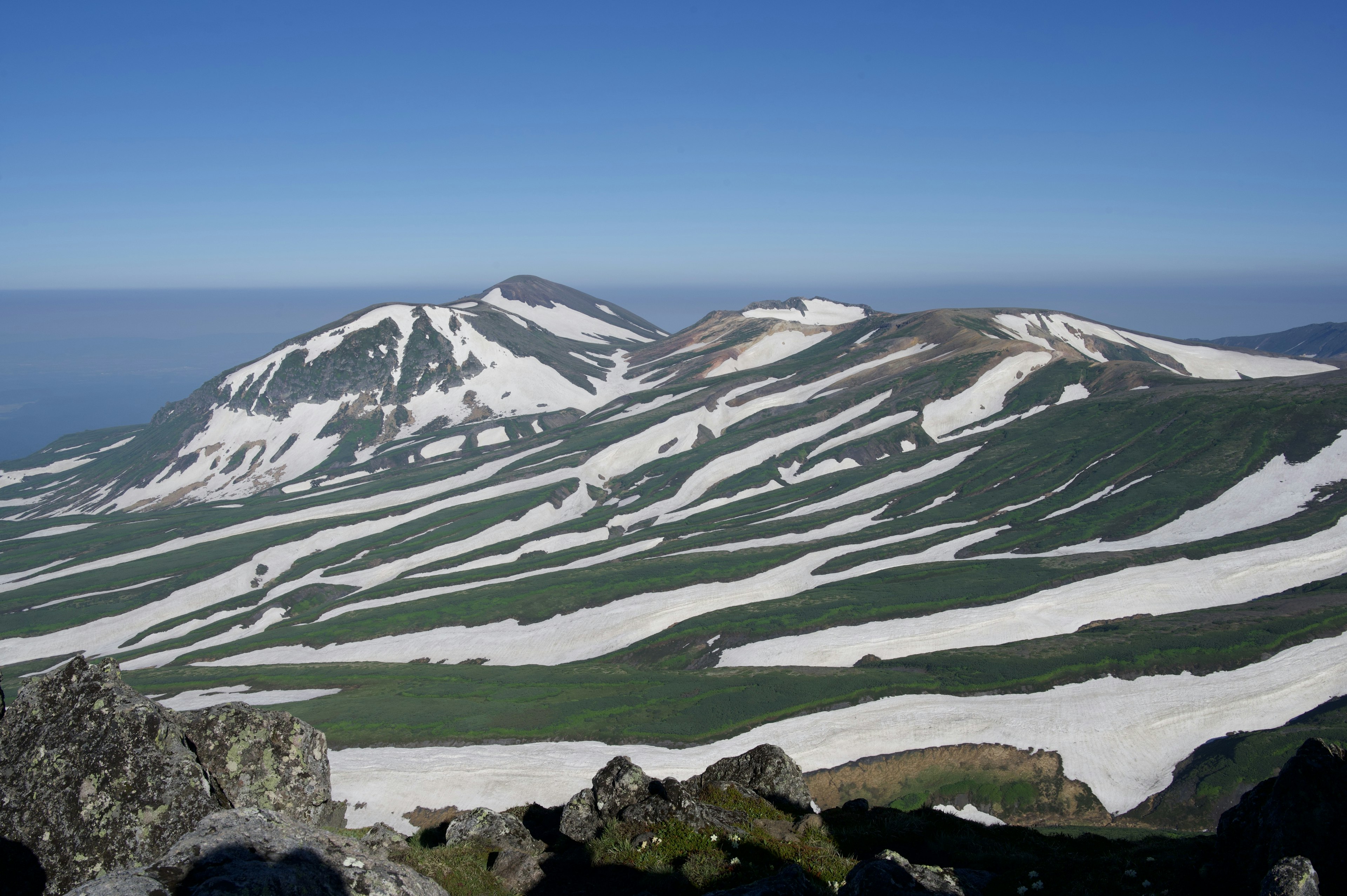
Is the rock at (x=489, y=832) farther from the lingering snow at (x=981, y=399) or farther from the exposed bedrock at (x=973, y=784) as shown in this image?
the lingering snow at (x=981, y=399)

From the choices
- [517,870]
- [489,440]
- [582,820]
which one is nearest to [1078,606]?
[582,820]

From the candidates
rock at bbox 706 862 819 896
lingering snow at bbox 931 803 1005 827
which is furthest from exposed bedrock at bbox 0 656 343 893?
lingering snow at bbox 931 803 1005 827

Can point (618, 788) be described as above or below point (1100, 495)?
above

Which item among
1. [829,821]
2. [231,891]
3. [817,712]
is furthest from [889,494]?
[231,891]

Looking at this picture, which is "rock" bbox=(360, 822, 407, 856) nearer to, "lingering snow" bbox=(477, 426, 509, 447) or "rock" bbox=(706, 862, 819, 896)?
"rock" bbox=(706, 862, 819, 896)

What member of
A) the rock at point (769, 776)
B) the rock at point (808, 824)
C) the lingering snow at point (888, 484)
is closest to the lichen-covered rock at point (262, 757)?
the rock at point (769, 776)

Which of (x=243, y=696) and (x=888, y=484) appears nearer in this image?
(x=243, y=696)

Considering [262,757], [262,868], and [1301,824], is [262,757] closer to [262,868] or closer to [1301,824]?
[262,868]
